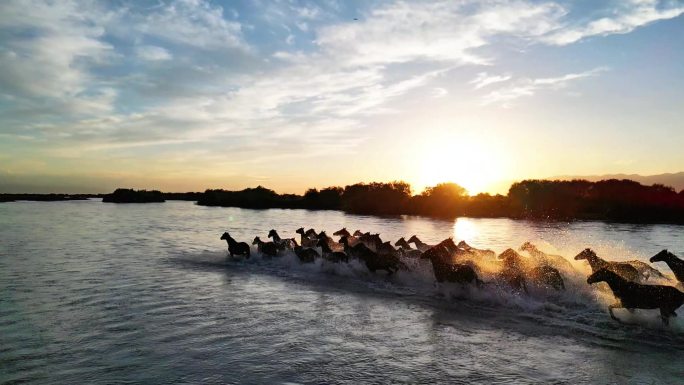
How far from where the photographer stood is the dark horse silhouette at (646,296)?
33.3 ft

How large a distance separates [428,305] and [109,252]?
65.6 feet

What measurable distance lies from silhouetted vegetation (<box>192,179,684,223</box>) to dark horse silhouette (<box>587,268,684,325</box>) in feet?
216

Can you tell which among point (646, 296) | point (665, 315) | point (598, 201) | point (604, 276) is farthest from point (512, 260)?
point (598, 201)

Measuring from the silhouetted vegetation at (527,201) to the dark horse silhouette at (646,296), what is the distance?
6585 centimetres

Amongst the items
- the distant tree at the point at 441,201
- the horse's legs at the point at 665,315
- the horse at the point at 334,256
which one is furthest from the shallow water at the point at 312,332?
the distant tree at the point at 441,201

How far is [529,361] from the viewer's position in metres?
8.48

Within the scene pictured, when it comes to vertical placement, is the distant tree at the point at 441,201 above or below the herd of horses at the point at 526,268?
above

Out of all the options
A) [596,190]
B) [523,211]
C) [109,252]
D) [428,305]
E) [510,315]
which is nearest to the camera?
[510,315]

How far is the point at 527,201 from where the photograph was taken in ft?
271

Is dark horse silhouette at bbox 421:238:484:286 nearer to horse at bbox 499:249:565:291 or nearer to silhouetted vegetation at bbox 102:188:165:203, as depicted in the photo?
horse at bbox 499:249:565:291

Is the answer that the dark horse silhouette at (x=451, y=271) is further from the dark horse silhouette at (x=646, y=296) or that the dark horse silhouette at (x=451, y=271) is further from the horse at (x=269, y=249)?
the horse at (x=269, y=249)

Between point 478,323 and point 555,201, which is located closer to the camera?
point 478,323

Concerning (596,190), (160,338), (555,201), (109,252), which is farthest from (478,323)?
(596,190)

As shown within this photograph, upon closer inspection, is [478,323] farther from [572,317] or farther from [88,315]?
[88,315]
